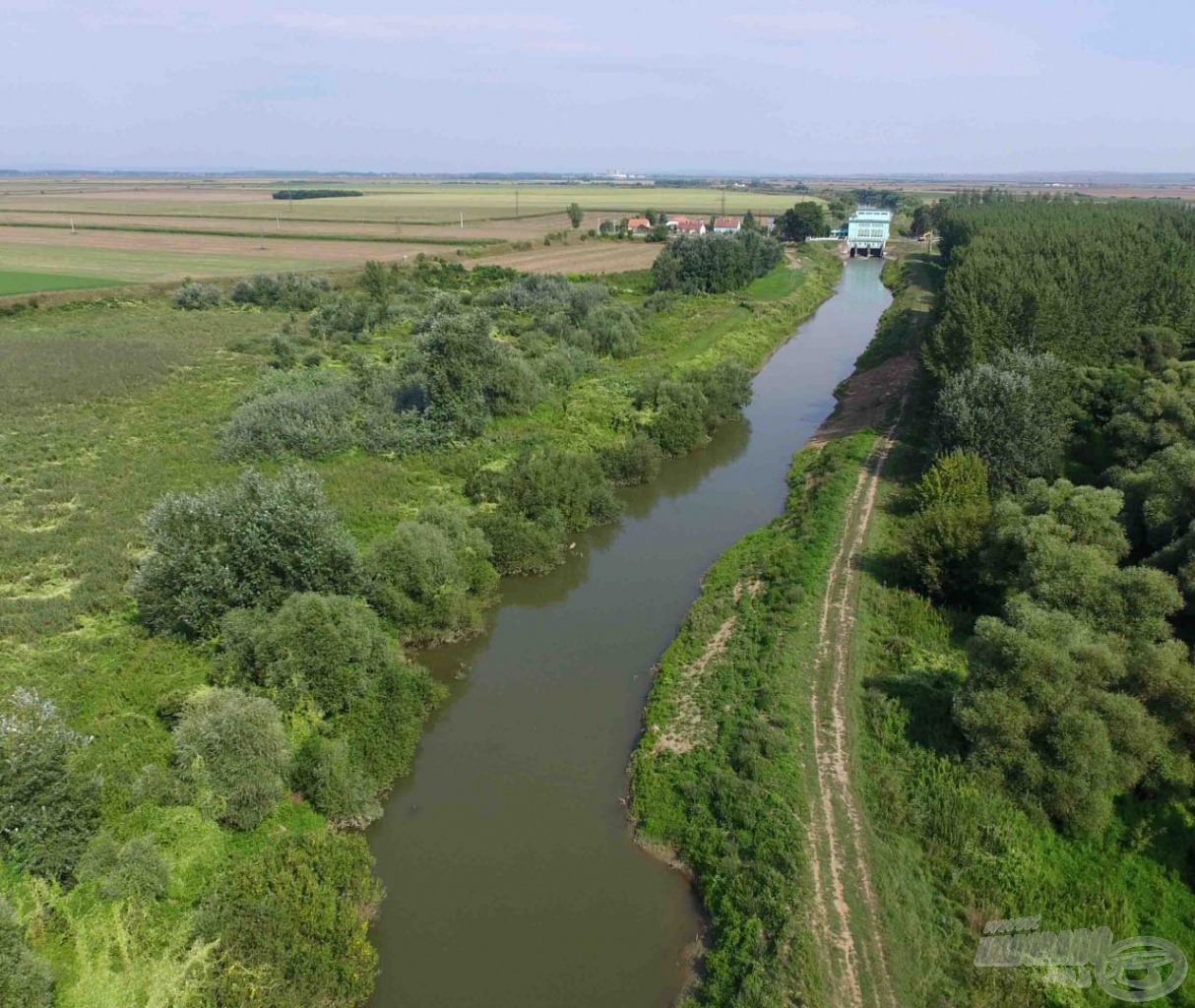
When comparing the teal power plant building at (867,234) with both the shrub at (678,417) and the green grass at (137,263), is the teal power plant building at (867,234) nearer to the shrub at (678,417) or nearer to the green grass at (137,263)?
the green grass at (137,263)

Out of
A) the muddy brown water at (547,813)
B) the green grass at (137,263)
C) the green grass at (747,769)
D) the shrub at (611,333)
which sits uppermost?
the green grass at (137,263)

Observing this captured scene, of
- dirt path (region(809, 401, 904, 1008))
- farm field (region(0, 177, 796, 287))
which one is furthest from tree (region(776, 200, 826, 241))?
dirt path (region(809, 401, 904, 1008))

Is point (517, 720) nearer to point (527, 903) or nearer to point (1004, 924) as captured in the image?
point (527, 903)

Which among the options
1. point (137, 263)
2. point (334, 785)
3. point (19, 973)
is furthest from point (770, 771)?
point (137, 263)

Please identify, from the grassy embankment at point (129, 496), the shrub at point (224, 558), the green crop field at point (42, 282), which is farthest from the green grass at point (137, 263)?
the shrub at point (224, 558)

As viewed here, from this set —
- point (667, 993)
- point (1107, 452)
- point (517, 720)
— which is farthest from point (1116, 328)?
point (667, 993)
